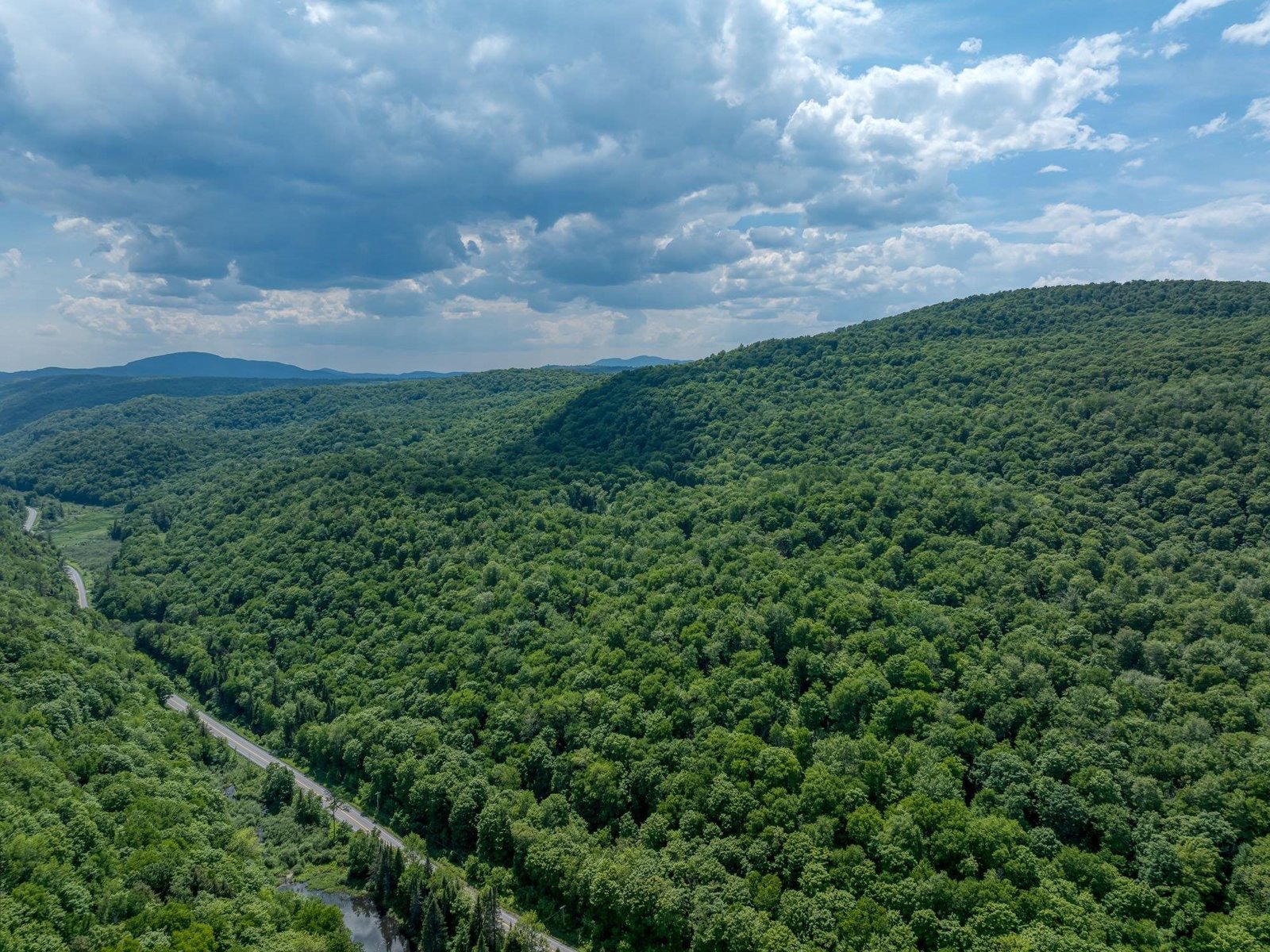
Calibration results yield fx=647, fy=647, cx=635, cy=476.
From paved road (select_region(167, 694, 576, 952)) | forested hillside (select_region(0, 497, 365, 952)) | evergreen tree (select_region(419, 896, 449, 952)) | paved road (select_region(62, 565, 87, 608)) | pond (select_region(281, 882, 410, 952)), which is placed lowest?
pond (select_region(281, 882, 410, 952))

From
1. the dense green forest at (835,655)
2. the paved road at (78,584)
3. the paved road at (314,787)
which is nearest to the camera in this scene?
the dense green forest at (835,655)

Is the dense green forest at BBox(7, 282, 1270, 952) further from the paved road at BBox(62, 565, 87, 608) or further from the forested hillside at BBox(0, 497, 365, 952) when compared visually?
the forested hillside at BBox(0, 497, 365, 952)

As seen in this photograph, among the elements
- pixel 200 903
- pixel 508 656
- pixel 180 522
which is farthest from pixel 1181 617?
pixel 180 522

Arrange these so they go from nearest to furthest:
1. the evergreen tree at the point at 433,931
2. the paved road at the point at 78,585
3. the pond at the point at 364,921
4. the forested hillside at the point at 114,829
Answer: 1. the forested hillside at the point at 114,829
2. the evergreen tree at the point at 433,931
3. the pond at the point at 364,921
4. the paved road at the point at 78,585

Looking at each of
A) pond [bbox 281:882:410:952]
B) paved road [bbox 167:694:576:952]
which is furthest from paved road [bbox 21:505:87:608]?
pond [bbox 281:882:410:952]

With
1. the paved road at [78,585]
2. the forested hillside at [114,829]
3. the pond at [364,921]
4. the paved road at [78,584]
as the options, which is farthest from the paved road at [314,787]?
the paved road at [78,584]

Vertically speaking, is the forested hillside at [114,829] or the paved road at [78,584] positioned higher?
the forested hillside at [114,829]

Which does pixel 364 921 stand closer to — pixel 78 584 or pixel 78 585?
pixel 78 585

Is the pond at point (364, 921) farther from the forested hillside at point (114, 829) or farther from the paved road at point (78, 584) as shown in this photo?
the paved road at point (78, 584)
